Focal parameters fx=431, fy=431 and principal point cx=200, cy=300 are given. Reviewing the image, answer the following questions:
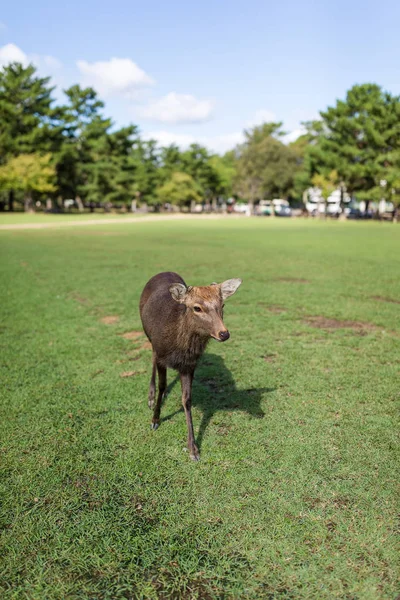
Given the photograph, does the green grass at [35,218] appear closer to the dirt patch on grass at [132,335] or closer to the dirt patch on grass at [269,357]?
the dirt patch on grass at [132,335]

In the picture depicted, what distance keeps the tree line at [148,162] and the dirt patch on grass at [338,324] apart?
5039cm

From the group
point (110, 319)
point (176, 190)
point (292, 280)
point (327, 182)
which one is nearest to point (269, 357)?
point (110, 319)

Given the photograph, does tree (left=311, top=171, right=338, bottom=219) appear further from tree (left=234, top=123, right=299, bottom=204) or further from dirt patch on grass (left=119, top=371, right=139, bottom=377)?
dirt patch on grass (left=119, top=371, right=139, bottom=377)

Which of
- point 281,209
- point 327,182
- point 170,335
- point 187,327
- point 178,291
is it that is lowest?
point 170,335

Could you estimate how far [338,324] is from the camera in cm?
837

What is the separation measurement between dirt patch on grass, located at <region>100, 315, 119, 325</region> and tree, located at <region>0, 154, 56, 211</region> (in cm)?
5227

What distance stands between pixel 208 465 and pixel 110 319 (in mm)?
5265

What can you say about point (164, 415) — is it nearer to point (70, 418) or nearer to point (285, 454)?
point (70, 418)

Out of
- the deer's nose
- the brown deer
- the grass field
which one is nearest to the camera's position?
the grass field

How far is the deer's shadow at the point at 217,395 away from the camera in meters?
4.85

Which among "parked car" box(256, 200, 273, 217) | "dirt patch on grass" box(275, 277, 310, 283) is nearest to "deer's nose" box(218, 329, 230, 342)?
"dirt patch on grass" box(275, 277, 310, 283)

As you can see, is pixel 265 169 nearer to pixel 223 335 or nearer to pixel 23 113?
pixel 23 113

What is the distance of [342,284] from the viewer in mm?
12305

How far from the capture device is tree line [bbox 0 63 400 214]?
184 ft
